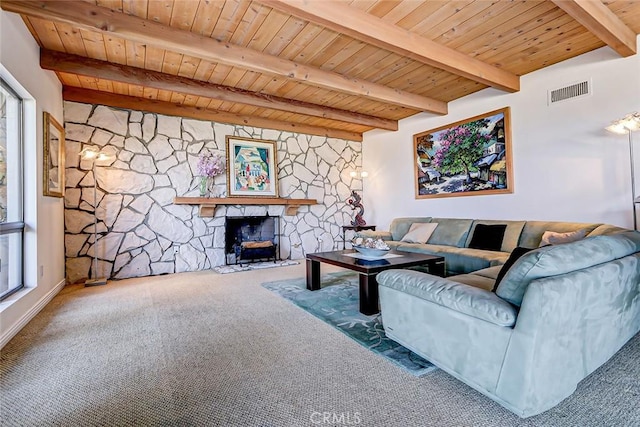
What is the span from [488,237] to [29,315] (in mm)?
4857

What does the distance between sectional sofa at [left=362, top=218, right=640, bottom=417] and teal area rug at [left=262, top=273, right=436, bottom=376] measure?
103 mm

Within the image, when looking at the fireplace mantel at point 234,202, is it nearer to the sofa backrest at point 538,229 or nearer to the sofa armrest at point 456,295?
the sofa backrest at point 538,229

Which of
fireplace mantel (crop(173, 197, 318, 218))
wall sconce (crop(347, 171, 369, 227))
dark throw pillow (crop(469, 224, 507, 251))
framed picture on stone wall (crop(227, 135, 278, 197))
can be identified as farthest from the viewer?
wall sconce (crop(347, 171, 369, 227))

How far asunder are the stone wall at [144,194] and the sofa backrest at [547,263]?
451 cm

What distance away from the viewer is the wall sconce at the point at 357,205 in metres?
5.91

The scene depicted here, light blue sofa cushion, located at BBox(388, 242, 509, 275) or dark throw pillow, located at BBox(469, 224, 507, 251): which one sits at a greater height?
dark throw pillow, located at BBox(469, 224, 507, 251)

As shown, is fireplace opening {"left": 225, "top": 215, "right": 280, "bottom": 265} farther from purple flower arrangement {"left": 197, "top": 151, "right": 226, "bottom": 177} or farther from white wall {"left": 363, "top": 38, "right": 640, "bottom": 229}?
white wall {"left": 363, "top": 38, "right": 640, "bottom": 229}

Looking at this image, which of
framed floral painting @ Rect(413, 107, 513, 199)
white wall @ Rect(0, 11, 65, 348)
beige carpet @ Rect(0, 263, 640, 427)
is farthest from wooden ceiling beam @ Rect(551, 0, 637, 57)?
white wall @ Rect(0, 11, 65, 348)

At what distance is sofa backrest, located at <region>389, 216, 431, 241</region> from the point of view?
5.05 metres

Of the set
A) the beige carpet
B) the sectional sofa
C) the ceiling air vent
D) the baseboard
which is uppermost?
the ceiling air vent

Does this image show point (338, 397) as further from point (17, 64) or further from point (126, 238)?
point (126, 238)

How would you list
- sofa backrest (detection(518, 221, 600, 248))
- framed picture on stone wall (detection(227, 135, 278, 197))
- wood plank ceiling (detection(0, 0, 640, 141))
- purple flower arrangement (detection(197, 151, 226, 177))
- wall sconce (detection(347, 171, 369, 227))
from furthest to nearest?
wall sconce (detection(347, 171, 369, 227)), framed picture on stone wall (detection(227, 135, 278, 197)), purple flower arrangement (detection(197, 151, 226, 177)), sofa backrest (detection(518, 221, 600, 248)), wood plank ceiling (detection(0, 0, 640, 141))

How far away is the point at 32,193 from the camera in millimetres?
2850

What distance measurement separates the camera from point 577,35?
9.84 ft
